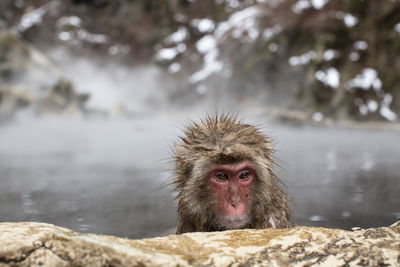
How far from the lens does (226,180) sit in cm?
229

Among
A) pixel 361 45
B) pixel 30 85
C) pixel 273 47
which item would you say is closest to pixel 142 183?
pixel 30 85

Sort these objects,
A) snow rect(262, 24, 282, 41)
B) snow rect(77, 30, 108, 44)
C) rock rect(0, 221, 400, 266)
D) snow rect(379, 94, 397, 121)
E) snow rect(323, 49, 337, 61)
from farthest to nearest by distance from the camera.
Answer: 1. snow rect(77, 30, 108, 44)
2. snow rect(262, 24, 282, 41)
3. snow rect(323, 49, 337, 61)
4. snow rect(379, 94, 397, 121)
5. rock rect(0, 221, 400, 266)

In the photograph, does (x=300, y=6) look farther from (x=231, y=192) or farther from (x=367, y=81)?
(x=231, y=192)

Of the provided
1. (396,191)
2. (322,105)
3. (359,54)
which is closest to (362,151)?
(396,191)

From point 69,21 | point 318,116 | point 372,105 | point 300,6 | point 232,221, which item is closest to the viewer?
point 232,221

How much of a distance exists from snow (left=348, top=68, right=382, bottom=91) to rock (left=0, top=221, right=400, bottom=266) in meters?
13.1

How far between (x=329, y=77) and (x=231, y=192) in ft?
47.4

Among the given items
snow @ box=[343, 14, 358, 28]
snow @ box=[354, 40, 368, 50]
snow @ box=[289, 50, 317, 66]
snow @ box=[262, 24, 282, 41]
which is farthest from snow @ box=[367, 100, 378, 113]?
snow @ box=[262, 24, 282, 41]

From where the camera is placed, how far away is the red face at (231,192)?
2252 mm

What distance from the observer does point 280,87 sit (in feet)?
57.1

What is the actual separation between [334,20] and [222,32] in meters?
6.86

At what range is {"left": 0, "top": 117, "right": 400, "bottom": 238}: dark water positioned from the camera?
313cm

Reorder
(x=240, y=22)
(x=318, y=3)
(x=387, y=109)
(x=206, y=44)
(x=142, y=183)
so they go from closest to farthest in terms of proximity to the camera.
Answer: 1. (x=142, y=183)
2. (x=387, y=109)
3. (x=318, y=3)
4. (x=240, y=22)
5. (x=206, y=44)

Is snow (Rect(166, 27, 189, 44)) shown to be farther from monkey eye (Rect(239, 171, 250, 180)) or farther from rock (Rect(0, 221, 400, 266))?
rock (Rect(0, 221, 400, 266))
